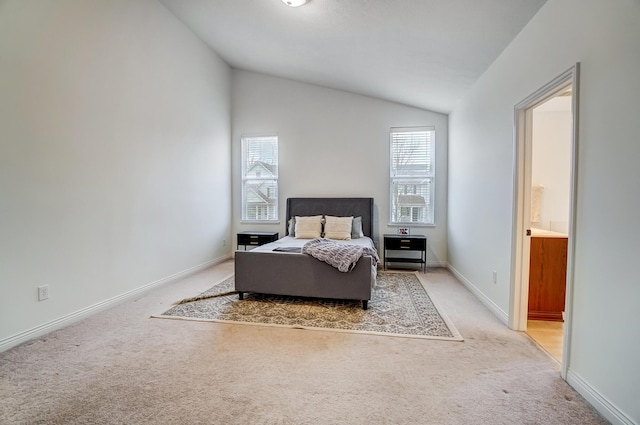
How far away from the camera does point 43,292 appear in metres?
2.45

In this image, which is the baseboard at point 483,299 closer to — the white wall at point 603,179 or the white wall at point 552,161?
the white wall at point 603,179

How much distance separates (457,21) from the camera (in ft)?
8.17

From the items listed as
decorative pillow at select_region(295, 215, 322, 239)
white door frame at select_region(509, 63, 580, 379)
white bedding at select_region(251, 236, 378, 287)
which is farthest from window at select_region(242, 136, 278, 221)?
white door frame at select_region(509, 63, 580, 379)

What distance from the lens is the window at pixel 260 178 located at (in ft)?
18.0

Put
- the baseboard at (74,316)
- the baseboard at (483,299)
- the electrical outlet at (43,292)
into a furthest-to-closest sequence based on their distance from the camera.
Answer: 1. the baseboard at (483,299)
2. the electrical outlet at (43,292)
3. the baseboard at (74,316)

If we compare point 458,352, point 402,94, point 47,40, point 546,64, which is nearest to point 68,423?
point 458,352

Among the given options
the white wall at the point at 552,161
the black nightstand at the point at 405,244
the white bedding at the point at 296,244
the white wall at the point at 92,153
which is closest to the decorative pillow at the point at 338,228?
the white bedding at the point at 296,244

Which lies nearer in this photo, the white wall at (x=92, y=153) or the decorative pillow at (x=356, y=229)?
the white wall at (x=92, y=153)

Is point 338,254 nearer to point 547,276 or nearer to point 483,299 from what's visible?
point 483,299

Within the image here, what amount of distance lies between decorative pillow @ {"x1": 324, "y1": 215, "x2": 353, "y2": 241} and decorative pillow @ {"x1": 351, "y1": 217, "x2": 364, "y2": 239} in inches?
2.8

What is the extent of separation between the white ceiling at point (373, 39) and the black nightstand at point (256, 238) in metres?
2.75

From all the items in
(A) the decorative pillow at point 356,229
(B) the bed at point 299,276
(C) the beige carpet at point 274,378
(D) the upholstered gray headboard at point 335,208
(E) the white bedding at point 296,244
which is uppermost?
(D) the upholstered gray headboard at point 335,208

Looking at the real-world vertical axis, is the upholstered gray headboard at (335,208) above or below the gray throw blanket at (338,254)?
above

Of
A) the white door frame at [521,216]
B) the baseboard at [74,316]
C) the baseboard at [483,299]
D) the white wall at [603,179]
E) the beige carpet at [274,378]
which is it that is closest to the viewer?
the white wall at [603,179]
